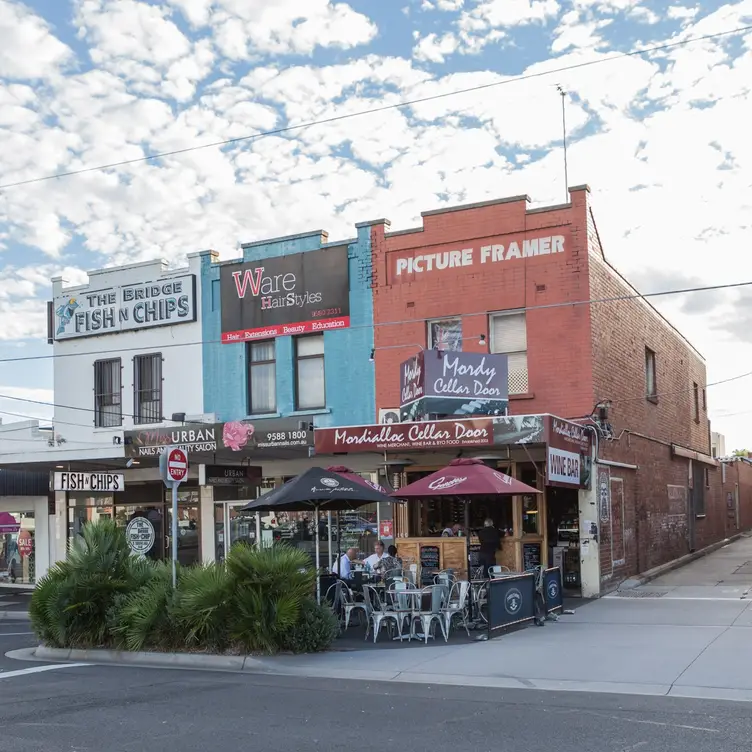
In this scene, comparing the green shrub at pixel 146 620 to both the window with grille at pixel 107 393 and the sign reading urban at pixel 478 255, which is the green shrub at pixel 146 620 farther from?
the window with grille at pixel 107 393

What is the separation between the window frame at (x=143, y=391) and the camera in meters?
24.0

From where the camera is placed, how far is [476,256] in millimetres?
20531

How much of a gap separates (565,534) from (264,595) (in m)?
9.79

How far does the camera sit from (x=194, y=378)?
77.2ft

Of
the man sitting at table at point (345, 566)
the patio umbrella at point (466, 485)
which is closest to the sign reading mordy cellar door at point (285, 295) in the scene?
the man sitting at table at point (345, 566)

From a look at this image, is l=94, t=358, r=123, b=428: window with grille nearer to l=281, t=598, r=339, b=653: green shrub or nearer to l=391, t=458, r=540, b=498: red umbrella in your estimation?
l=391, t=458, r=540, b=498: red umbrella

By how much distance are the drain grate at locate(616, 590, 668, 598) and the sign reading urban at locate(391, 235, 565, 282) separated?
6951 millimetres

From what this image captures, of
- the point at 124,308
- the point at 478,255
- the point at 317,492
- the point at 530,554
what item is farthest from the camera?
the point at 124,308

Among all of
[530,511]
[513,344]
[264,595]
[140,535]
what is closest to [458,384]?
[513,344]

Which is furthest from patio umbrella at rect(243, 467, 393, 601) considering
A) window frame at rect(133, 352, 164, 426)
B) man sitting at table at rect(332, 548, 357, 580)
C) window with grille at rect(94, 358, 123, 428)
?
window with grille at rect(94, 358, 123, 428)

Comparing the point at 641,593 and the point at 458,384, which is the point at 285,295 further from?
the point at 641,593

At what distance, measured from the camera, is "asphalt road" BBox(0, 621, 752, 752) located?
25.5 feet

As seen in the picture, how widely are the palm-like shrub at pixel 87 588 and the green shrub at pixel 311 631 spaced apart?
2.79 metres

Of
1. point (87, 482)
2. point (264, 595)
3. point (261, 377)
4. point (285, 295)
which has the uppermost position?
point (285, 295)
